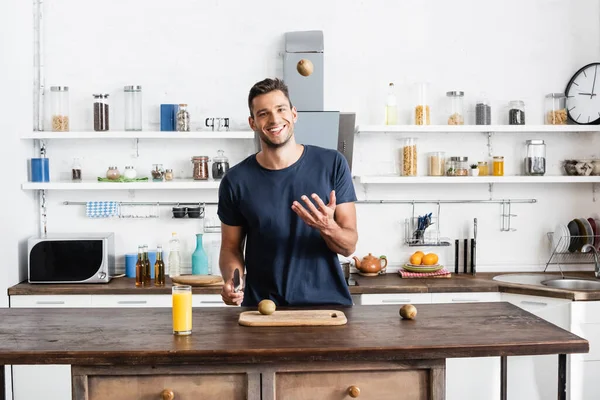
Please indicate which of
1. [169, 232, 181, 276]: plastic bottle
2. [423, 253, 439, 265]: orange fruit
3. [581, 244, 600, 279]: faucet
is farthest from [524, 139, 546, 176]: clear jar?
[169, 232, 181, 276]: plastic bottle

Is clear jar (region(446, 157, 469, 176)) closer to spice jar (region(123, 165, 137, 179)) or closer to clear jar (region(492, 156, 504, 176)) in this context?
clear jar (region(492, 156, 504, 176))

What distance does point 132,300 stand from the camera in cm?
435

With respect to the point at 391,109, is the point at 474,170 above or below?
below

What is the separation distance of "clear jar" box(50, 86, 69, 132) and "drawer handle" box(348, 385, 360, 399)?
3.22m

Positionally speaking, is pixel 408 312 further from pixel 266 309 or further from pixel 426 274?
pixel 426 274

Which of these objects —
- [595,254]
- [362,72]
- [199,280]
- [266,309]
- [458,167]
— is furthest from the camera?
[362,72]

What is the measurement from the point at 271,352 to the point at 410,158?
2922mm

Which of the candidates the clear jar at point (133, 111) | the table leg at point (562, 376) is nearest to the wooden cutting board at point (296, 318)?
the table leg at point (562, 376)

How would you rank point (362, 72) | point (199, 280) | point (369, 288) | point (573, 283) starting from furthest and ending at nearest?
point (362, 72) < point (573, 283) < point (199, 280) < point (369, 288)

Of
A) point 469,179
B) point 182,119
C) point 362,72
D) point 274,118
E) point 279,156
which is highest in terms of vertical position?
point 362,72

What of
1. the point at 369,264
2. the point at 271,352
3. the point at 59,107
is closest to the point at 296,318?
the point at 271,352

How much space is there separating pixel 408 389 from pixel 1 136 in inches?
124

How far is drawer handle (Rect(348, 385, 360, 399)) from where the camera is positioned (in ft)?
7.54

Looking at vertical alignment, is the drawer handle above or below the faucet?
below
